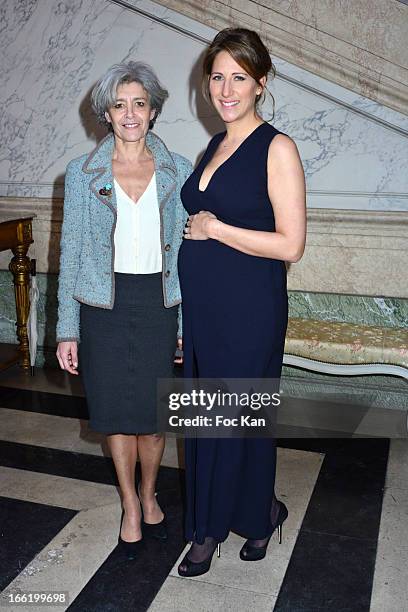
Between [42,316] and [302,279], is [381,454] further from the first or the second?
[42,316]

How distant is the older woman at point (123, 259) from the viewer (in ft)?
8.03

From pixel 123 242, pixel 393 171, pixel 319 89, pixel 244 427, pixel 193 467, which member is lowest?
pixel 193 467

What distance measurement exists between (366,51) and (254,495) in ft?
9.08

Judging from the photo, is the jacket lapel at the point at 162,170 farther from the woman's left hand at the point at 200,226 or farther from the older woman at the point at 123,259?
the woman's left hand at the point at 200,226

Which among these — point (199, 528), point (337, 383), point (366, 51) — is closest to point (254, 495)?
point (199, 528)

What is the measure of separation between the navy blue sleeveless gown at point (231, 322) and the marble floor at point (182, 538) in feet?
0.69

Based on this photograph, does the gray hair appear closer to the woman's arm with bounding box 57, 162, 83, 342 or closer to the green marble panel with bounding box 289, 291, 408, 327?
the woman's arm with bounding box 57, 162, 83, 342

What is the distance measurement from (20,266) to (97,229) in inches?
89.7

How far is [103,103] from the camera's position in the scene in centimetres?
242

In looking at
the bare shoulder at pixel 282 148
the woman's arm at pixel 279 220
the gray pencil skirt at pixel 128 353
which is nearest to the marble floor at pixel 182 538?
the gray pencil skirt at pixel 128 353

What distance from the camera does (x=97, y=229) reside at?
8.11 ft

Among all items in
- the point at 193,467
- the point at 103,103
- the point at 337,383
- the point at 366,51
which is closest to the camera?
the point at 103,103

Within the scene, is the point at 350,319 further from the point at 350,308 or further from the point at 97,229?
the point at 97,229

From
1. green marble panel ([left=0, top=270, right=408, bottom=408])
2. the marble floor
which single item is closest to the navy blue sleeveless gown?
the marble floor
